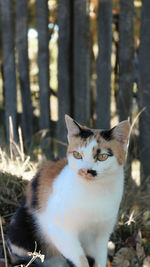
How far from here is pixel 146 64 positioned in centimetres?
310

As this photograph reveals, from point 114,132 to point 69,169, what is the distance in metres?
0.34

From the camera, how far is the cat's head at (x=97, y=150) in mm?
1857

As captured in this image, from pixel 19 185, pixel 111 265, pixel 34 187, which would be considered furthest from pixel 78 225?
pixel 19 185

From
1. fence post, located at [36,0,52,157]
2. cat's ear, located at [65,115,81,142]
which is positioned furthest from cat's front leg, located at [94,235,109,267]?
fence post, located at [36,0,52,157]

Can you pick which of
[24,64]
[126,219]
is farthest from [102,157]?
[24,64]

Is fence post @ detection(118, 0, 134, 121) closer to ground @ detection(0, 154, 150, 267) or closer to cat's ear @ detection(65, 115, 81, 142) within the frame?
ground @ detection(0, 154, 150, 267)

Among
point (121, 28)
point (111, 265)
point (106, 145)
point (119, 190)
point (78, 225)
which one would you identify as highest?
point (121, 28)

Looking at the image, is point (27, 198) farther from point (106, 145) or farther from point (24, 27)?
point (24, 27)

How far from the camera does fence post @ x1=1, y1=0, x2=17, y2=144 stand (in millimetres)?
3518

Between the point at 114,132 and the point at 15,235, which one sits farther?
the point at 15,235

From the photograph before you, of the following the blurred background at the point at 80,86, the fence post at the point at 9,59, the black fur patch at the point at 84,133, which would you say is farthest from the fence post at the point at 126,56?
the black fur patch at the point at 84,133

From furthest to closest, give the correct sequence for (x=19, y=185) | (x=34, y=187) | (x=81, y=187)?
1. (x=19, y=185)
2. (x=34, y=187)
3. (x=81, y=187)

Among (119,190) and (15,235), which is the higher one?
(119,190)

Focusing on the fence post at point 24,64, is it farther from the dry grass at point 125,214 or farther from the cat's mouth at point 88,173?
the cat's mouth at point 88,173
